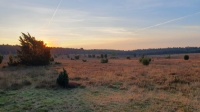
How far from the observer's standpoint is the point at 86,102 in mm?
17781

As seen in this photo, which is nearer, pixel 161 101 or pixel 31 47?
pixel 161 101

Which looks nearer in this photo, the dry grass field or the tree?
the dry grass field

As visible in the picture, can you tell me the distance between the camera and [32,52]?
5303cm

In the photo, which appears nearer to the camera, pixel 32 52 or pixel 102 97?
pixel 102 97

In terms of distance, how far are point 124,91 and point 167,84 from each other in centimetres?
486

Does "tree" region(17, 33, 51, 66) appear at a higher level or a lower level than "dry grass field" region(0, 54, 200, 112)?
higher

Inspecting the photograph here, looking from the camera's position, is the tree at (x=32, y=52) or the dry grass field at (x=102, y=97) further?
the tree at (x=32, y=52)

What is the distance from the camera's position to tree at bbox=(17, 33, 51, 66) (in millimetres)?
52156

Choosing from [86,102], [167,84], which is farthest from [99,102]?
[167,84]

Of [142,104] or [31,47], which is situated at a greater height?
[31,47]

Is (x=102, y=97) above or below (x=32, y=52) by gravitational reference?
below

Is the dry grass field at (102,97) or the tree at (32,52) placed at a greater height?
the tree at (32,52)

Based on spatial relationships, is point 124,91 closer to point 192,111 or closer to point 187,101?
point 187,101

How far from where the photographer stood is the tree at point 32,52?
171 ft
